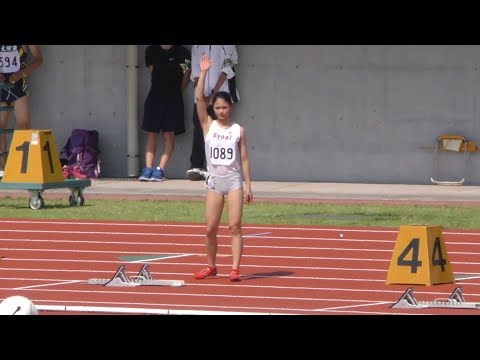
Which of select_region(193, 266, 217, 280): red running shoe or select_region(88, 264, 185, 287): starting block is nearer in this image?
select_region(88, 264, 185, 287): starting block

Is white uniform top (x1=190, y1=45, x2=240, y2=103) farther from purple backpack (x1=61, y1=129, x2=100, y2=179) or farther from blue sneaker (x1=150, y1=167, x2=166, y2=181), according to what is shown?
purple backpack (x1=61, y1=129, x2=100, y2=179)

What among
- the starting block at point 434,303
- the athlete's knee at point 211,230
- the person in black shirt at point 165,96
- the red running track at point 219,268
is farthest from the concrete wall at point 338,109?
the starting block at point 434,303

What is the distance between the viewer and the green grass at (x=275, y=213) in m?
19.4

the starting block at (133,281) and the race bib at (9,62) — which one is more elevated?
the race bib at (9,62)

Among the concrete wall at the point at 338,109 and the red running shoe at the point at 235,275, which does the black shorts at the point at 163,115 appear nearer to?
the concrete wall at the point at 338,109

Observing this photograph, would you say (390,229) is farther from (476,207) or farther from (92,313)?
(92,313)

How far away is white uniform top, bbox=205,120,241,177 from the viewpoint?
562 inches

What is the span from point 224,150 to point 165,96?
36.1ft

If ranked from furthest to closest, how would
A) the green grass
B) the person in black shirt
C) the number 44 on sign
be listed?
1. the person in black shirt
2. the green grass
3. the number 44 on sign

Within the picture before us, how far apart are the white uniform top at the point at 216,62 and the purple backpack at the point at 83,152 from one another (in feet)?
6.93

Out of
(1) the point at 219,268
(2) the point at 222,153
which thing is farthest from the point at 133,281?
(1) the point at 219,268

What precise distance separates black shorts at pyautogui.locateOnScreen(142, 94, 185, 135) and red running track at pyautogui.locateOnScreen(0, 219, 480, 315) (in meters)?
6.03

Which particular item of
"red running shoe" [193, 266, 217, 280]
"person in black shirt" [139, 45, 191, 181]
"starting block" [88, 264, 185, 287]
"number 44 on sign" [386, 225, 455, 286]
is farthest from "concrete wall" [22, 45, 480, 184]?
"starting block" [88, 264, 185, 287]

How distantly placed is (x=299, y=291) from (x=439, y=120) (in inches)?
441
